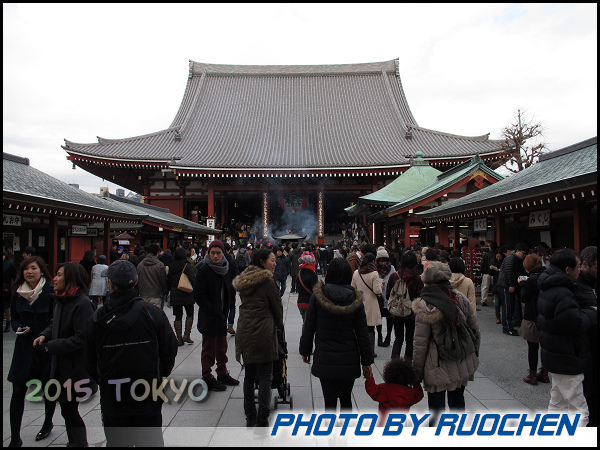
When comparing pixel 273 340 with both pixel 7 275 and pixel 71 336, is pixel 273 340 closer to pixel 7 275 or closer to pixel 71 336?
pixel 71 336

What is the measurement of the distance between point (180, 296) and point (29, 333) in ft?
9.65

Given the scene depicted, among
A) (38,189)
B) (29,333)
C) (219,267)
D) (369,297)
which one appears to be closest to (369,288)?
(369,297)

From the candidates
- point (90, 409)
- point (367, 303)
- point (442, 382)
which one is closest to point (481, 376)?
point (367, 303)

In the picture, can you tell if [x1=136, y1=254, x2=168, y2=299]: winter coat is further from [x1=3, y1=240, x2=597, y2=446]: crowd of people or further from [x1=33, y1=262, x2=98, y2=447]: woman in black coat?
[x1=33, y1=262, x2=98, y2=447]: woman in black coat

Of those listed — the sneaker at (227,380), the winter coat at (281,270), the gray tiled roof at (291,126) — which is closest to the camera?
the sneaker at (227,380)

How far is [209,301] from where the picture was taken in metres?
4.52

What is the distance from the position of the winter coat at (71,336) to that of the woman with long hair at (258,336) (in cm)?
124

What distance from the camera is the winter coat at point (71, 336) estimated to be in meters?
3.10

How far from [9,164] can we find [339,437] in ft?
30.7

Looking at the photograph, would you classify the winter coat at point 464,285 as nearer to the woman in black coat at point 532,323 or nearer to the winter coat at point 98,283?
the woman in black coat at point 532,323

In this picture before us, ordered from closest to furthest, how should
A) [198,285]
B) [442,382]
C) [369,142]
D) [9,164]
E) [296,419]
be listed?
[442,382]
[296,419]
[198,285]
[9,164]
[369,142]

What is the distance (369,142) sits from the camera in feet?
76.8

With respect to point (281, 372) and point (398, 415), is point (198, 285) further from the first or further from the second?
point (398, 415)

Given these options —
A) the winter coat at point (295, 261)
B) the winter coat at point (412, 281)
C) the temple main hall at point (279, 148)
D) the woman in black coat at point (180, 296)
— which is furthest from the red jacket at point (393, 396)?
the temple main hall at point (279, 148)
